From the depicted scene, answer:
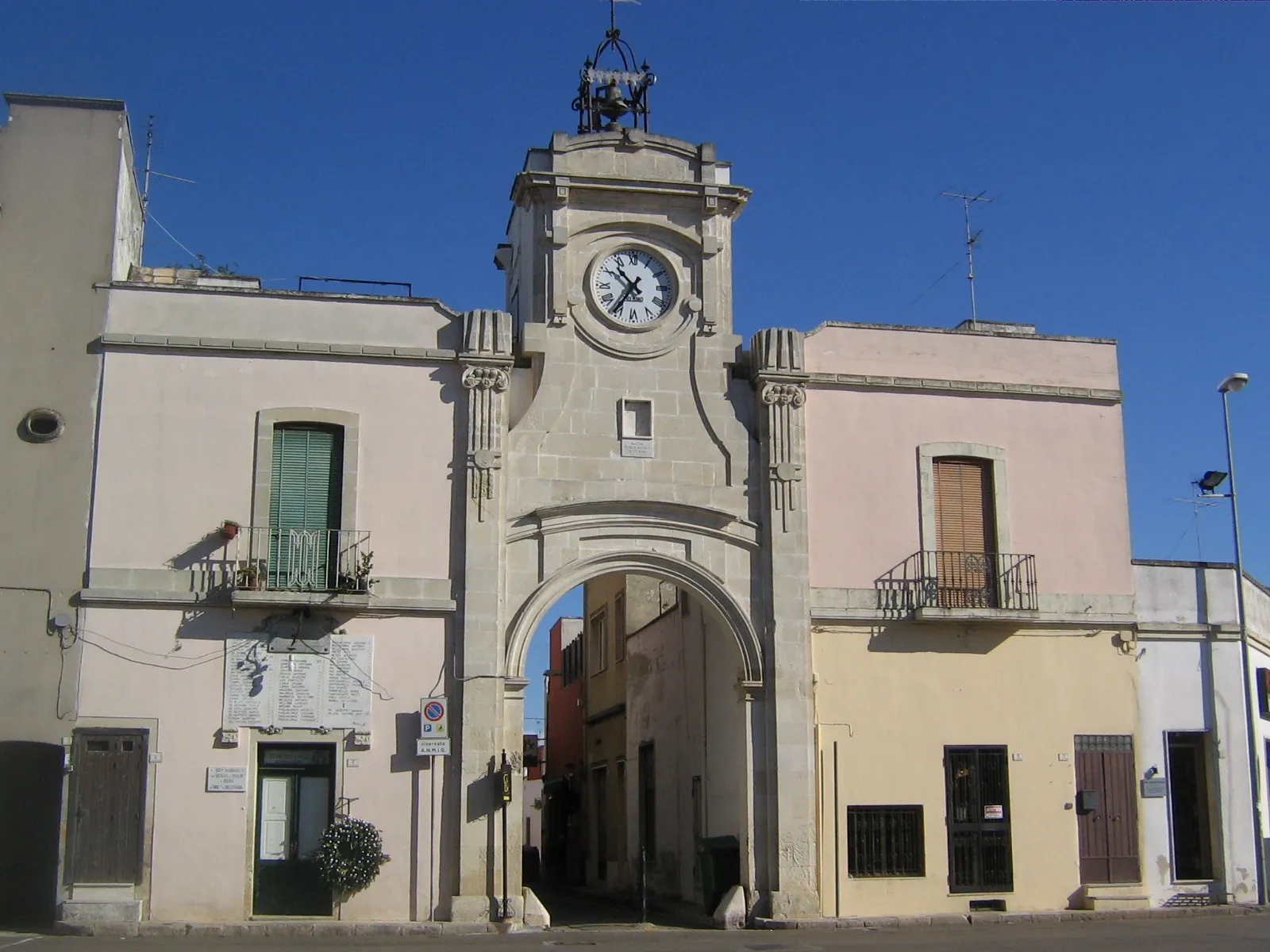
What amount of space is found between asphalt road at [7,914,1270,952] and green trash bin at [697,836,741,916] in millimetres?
1153

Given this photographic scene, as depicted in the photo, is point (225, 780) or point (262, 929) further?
point (225, 780)

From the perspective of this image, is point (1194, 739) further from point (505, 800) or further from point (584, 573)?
point (505, 800)

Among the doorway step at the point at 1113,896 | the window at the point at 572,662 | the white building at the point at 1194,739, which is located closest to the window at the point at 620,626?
the window at the point at 572,662

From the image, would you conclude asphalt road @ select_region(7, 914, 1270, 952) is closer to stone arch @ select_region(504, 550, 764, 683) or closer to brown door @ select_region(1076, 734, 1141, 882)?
brown door @ select_region(1076, 734, 1141, 882)

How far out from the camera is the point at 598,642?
117 feet

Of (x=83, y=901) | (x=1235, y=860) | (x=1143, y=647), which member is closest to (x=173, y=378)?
(x=83, y=901)

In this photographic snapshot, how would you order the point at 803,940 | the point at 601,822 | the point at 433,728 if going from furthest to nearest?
1. the point at 601,822
2. the point at 433,728
3. the point at 803,940

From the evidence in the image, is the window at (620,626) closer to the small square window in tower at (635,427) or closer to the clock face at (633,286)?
the small square window in tower at (635,427)

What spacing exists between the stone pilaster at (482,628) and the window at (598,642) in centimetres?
1342

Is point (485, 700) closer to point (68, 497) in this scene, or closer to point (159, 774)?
point (159, 774)

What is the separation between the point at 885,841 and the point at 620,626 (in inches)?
477

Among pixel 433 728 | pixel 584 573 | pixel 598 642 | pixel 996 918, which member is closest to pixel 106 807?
pixel 433 728

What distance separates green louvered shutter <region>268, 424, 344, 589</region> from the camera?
20.2m

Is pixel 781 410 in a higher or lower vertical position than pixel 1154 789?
higher
